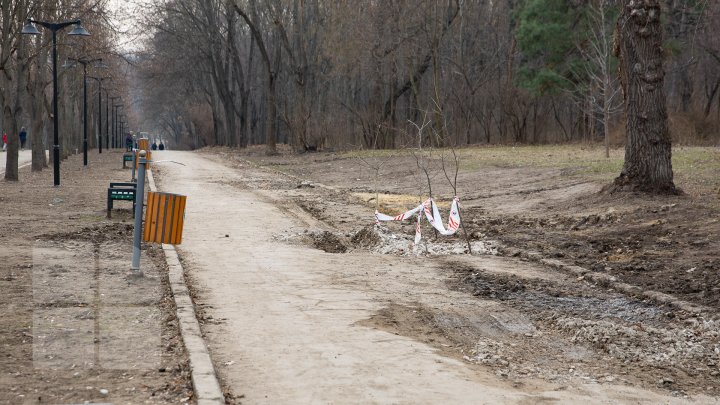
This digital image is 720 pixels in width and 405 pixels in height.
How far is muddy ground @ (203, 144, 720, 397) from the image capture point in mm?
7414

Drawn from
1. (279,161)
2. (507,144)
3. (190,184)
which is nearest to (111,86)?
(279,161)

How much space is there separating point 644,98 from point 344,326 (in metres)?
9.80

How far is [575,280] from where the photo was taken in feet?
35.0

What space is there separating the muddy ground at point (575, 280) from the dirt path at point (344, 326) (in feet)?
0.34

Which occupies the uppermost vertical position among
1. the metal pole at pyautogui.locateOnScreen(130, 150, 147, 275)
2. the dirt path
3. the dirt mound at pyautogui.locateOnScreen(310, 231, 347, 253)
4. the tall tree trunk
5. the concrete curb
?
the tall tree trunk

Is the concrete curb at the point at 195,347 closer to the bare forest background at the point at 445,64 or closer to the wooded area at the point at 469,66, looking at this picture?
the bare forest background at the point at 445,64

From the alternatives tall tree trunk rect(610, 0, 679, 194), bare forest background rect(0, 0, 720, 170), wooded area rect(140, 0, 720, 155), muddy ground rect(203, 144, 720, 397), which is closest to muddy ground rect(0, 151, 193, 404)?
muddy ground rect(203, 144, 720, 397)

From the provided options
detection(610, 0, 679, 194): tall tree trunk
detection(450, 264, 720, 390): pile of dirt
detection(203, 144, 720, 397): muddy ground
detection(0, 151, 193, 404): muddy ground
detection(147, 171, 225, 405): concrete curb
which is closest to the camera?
detection(147, 171, 225, 405): concrete curb

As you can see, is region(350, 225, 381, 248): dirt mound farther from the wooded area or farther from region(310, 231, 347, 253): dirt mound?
the wooded area

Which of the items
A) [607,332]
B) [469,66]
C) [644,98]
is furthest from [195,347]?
[469,66]

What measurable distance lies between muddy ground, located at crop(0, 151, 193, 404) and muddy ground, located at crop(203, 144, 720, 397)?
6.71ft

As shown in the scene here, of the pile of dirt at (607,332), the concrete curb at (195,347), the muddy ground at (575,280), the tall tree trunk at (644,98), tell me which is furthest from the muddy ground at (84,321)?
the tall tree trunk at (644,98)

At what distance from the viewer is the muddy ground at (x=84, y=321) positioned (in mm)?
6305

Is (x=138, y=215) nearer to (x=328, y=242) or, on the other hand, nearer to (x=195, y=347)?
(x=195, y=347)
